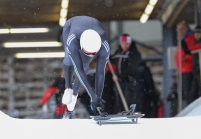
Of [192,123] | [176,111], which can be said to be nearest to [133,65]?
[176,111]

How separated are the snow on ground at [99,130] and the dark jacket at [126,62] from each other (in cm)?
196

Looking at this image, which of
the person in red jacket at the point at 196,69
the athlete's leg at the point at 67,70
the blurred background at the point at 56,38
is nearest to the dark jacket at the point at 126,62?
the blurred background at the point at 56,38

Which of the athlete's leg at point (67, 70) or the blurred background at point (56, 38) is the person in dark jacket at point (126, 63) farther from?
the athlete's leg at point (67, 70)

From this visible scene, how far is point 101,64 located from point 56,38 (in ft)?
11.1

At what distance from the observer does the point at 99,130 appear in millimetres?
7699

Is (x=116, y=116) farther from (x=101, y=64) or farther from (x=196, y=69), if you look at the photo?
(x=196, y=69)

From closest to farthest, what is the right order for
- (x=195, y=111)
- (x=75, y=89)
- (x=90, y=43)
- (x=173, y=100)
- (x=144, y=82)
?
(x=90, y=43) < (x=75, y=89) < (x=195, y=111) < (x=144, y=82) < (x=173, y=100)

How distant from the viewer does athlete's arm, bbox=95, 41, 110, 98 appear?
775 centimetres

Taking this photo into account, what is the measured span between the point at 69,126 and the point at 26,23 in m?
3.60

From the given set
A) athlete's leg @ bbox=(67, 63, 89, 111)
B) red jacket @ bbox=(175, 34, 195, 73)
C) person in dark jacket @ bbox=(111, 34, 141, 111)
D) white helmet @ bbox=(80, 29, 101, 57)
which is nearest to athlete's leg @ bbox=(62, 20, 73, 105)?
athlete's leg @ bbox=(67, 63, 89, 111)

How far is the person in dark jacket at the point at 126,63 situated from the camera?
32.5 feet

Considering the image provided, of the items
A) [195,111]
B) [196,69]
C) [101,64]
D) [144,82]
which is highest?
[101,64]

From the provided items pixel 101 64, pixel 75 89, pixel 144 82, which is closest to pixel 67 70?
pixel 75 89

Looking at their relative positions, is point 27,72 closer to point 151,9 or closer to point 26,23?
→ point 26,23
